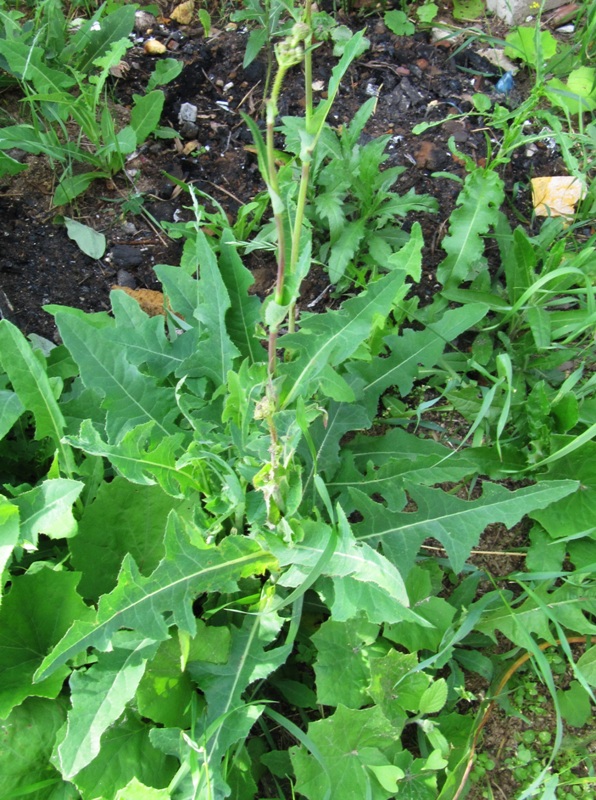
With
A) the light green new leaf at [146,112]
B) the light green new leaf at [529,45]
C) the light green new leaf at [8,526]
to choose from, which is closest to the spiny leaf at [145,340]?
the light green new leaf at [8,526]

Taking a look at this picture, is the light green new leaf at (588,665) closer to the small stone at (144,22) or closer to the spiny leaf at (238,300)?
the spiny leaf at (238,300)

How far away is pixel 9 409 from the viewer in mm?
1978

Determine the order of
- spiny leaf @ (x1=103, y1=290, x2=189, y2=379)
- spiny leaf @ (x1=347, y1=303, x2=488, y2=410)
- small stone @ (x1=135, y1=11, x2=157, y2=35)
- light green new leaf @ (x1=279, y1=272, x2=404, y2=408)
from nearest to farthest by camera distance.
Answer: light green new leaf @ (x1=279, y1=272, x2=404, y2=408)
spiny leaf @ (x1=103, y1=290, x2=189, y2=379)
spiny leaf @ (x1=347, y1=303, x2=488, y2=410)
small stone @ (x1=135, y1=11, x2=157, y2=35)

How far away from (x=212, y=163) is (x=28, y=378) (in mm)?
1449

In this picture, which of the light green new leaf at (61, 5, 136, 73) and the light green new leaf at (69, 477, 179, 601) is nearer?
the light green new leaf at (69, 477, 179, 601)

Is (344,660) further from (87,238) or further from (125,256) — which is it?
(87,238)

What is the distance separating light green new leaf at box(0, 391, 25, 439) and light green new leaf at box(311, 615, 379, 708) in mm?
1036

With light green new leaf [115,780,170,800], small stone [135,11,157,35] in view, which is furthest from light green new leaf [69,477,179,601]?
small stone [135,11,157,35]

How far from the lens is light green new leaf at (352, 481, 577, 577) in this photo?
1.78m

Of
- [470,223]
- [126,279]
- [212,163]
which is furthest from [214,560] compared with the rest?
[212,163]

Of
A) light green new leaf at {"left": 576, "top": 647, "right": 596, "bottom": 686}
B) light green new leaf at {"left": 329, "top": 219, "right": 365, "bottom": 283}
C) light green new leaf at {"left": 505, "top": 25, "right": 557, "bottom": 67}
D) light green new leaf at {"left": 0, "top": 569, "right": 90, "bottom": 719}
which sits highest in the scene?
light green new leaf at {"left": 505, "top": 25, "right": 557, "bottom": 67}

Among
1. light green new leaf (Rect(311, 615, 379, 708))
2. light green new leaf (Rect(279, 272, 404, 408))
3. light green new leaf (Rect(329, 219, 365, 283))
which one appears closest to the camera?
light green new leaf (Rect(279, 272, 404, 408))

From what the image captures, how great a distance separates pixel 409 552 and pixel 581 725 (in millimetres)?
786

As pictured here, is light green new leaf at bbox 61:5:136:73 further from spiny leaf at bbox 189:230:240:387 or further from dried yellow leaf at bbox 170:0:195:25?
spiny leaf at bbox 189:230:240:387
